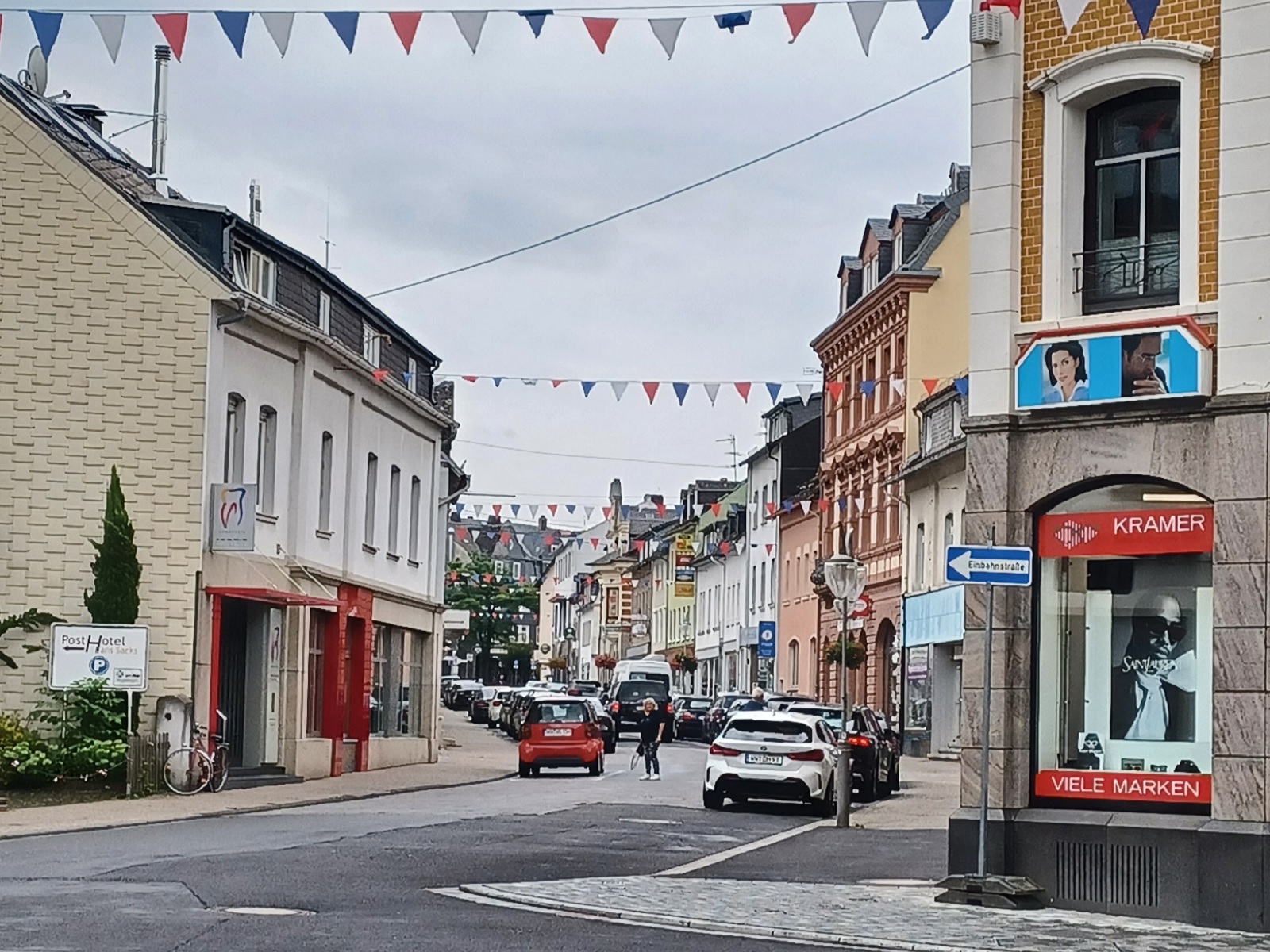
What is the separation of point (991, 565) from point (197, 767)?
1686 cm

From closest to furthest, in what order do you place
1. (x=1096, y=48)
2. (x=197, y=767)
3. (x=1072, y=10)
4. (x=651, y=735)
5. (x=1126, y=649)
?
1. (x=1126, y=649)
2. (x=1096, y=48)
3. (x=1072, y=10)
4. (x=197, y=767)
5. (x=651, y=735)

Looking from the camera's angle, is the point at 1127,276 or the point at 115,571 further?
the point at 115,571

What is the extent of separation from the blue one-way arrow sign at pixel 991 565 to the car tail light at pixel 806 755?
1325cm

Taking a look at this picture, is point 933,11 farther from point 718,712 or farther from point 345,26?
point 718,712

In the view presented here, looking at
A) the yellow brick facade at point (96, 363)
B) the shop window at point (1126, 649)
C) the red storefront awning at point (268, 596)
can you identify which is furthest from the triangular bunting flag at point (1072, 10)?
the red storefront awning at point (268, 596)

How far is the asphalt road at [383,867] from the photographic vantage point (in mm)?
12969

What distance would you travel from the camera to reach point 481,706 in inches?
3159

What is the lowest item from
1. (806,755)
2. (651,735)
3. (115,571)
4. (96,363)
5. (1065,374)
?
(651,735)

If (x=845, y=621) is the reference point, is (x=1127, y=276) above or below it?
above

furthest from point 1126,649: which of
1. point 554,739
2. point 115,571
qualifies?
point 554,739

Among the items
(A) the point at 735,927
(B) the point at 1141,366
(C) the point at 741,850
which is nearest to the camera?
(A) the point at 735,927

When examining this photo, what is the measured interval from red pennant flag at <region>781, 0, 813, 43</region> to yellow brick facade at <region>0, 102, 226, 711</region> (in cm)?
1610

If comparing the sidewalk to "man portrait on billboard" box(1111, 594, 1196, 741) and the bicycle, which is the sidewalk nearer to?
the bicycle

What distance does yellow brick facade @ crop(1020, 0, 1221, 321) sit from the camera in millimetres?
16234
